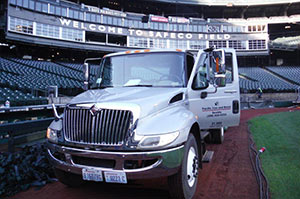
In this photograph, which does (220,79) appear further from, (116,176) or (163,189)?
(116,176)

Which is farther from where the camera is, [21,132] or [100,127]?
[21,132]

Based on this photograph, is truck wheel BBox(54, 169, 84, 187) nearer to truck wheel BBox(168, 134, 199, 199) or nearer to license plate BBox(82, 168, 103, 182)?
license plate BBox(82, 168, 103, 182)

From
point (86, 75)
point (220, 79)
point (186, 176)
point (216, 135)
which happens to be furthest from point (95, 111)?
point (216, 135)

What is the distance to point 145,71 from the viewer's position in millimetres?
Result: 4129

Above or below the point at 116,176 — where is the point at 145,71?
above

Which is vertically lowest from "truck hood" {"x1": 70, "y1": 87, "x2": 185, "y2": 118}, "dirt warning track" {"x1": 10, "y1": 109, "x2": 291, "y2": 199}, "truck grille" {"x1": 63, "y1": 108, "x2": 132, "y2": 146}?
"dirt warning track" {"x1": 10, "y1": 109, "x2": 291, "y2": 199}

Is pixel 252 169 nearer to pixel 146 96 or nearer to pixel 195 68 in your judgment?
pixel 195 68

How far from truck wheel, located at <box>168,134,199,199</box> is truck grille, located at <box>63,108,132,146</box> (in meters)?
0.91

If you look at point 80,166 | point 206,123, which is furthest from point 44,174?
point 206,123

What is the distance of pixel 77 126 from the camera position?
3006 millimetres

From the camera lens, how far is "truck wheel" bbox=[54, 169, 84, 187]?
3533 mm

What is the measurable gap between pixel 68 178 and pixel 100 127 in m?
1.49

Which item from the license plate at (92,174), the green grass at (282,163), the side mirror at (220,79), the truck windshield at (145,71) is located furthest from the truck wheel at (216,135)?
the license plate at (92,174)

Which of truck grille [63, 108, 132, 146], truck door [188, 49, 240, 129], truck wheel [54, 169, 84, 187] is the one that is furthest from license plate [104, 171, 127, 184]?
truck door [188, 49, 240, 129]
